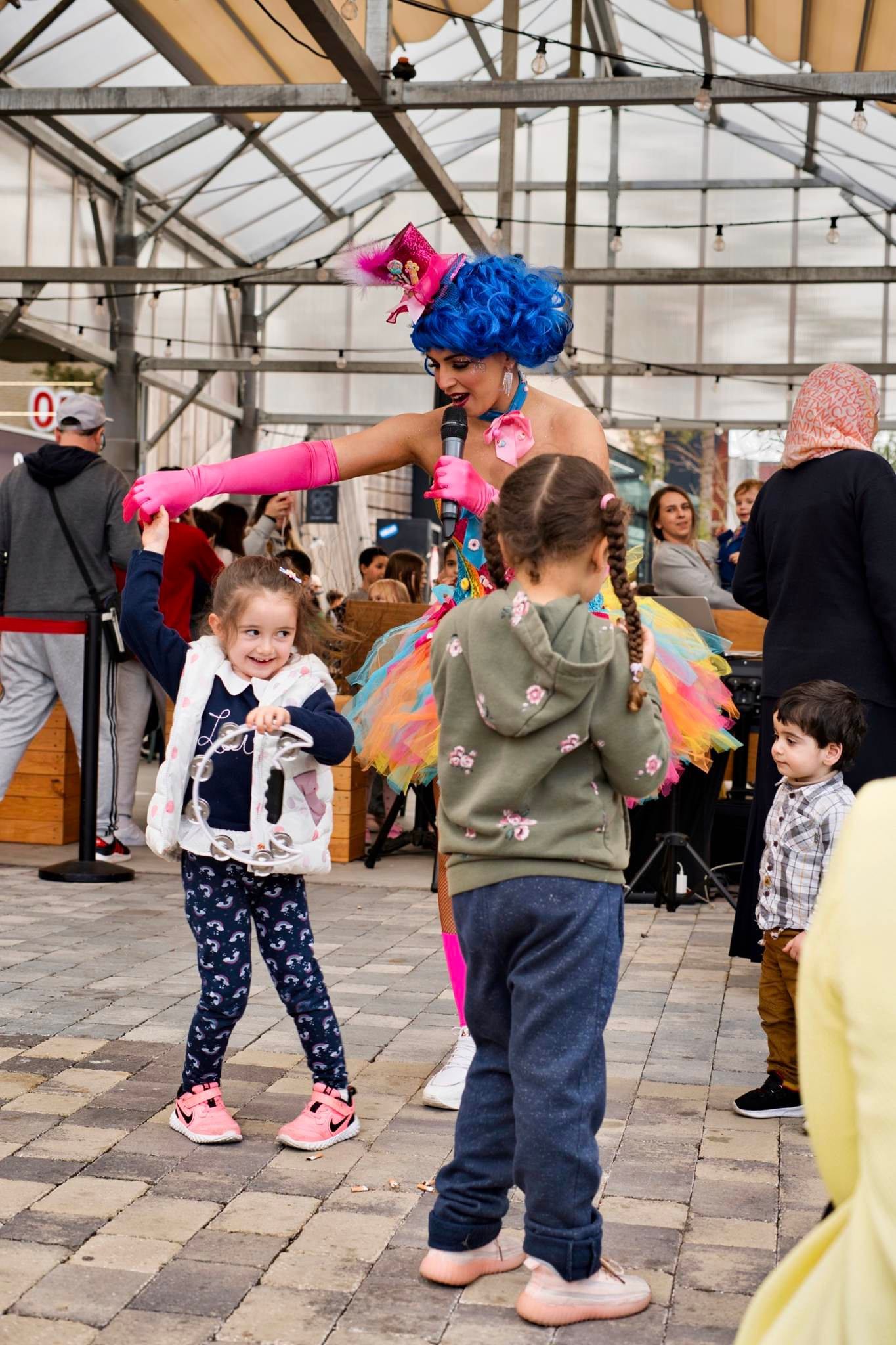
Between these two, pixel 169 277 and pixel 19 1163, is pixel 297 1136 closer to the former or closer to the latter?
pixel 19 1163

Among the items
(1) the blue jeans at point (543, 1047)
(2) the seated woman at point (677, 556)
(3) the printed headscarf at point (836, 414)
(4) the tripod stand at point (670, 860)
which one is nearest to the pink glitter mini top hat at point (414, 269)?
(3) the printed headscarf at point (836, 414)

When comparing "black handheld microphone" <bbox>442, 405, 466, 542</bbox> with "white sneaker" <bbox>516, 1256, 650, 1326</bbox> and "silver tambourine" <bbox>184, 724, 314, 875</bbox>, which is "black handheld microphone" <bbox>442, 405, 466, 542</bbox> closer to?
"silver tambourine" <bbox>184, 724, 314, 875</bbox>

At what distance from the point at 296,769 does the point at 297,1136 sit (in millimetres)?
729

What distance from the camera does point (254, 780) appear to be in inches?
117

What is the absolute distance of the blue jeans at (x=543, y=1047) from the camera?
2.19m

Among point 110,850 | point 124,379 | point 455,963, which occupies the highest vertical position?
point 124,379

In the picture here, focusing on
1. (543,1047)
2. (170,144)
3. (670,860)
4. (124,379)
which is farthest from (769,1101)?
(124,379)

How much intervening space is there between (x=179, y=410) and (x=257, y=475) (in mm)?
14361

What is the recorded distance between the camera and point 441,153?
61.9 ft

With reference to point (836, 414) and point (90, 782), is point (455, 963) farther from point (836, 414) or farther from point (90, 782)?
point (90, 782)

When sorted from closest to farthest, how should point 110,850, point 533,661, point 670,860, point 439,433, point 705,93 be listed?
point 533,661, point 439,433, point 670,860, point 110,850, point 705,93

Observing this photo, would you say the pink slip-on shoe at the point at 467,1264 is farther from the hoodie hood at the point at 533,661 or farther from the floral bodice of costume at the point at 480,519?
the floral bodice of costume at the point at 480,519

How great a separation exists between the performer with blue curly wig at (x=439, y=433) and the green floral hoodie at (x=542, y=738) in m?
0.89

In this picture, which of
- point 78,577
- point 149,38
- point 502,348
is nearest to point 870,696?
point 502,348
